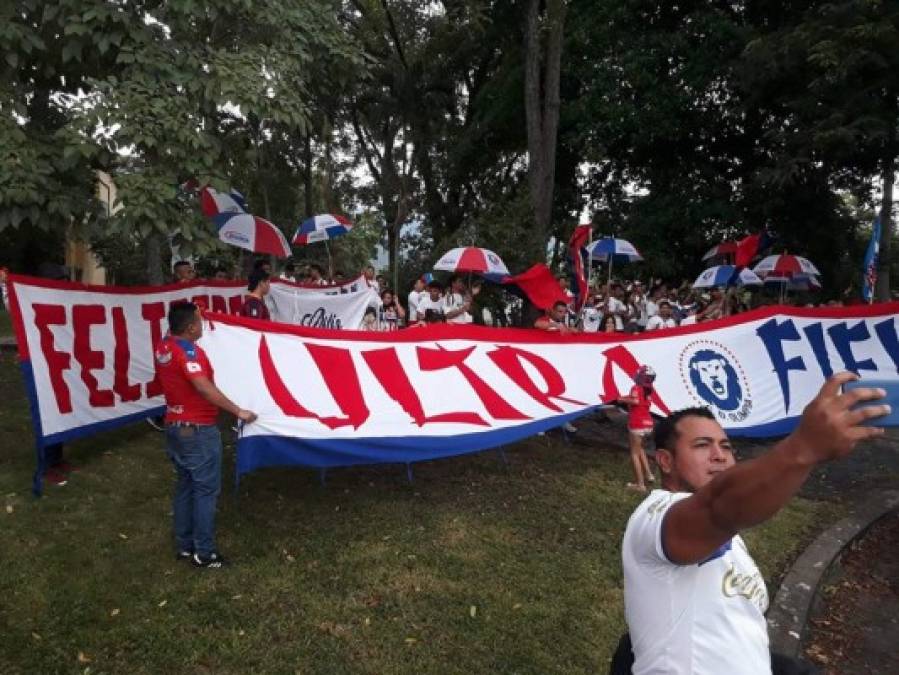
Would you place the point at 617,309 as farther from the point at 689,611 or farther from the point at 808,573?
the point at 689,611

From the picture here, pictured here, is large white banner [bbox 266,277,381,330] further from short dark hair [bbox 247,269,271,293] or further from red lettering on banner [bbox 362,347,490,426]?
red lettering on banner [bbox 362,347,490,426]

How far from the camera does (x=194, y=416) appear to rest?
446cm

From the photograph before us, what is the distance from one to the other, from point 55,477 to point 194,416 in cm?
242

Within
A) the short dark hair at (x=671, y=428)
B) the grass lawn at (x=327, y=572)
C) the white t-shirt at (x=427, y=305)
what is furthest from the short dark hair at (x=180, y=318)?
the white t-shirt at (x=427, y=305)

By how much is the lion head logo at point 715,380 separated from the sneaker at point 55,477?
6.44 meters

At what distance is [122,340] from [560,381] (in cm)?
452

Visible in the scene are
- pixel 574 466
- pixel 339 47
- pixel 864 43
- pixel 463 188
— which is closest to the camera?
pixel 339 47

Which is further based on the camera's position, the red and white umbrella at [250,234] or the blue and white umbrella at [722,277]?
the blue and white umbrella at [722,277]

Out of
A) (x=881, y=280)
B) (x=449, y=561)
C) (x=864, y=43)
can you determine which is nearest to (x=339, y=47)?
(x=449, y=561)

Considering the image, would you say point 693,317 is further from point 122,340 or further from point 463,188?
point 463,188

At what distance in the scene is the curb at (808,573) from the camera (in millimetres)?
4273

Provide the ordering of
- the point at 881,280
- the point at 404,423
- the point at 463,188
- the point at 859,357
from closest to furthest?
the point at 404,423, the point at 859,357, the point at 881,280, the point at 463,188

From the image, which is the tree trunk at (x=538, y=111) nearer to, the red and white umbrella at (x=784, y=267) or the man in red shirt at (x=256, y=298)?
the red and white umbrella at (x=784, y=267)

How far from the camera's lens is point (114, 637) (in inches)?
145
